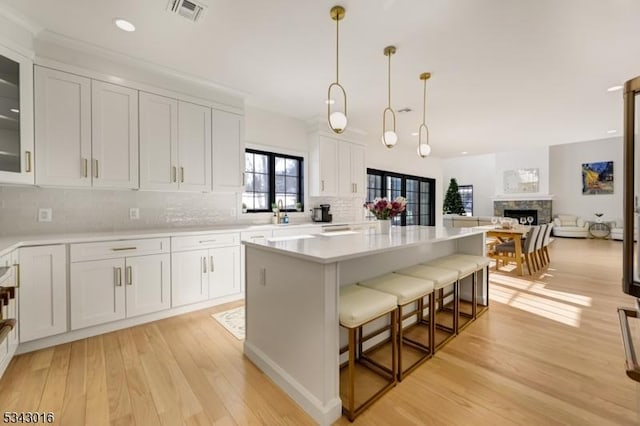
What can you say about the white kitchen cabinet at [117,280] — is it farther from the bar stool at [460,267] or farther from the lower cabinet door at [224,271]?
the bar stool at [460,267]

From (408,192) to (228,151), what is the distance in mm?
5440

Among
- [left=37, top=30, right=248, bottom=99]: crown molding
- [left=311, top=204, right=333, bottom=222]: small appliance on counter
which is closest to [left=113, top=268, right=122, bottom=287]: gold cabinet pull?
[left=37, top=30, right=248, bottom=99]: crown molding

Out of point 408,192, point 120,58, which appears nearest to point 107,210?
point 120,58

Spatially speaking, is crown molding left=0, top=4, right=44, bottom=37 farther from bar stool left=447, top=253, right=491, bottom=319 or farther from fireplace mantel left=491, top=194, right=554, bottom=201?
fireplace mantel left=491, top=194, right=554, bottom=201

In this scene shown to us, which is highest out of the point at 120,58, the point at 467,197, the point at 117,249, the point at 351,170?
the point at 120,58

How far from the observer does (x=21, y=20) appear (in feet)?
7.47

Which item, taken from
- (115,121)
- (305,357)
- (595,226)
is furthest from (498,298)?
(595,226)

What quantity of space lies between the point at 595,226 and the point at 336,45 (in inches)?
446

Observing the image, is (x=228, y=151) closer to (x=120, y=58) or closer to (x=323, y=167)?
(x=120, y=58)

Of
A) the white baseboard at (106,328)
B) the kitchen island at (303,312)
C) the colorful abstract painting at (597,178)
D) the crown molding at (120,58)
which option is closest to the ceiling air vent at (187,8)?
the crown molding at (120,58)

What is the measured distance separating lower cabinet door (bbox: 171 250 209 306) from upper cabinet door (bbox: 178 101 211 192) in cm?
83

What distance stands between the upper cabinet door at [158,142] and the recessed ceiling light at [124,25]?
705 mm

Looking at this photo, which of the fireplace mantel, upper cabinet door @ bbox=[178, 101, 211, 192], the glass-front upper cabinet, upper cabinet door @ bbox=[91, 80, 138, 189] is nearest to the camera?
the glass-front upper cabinet

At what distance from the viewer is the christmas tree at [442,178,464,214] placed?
12.4 meters
